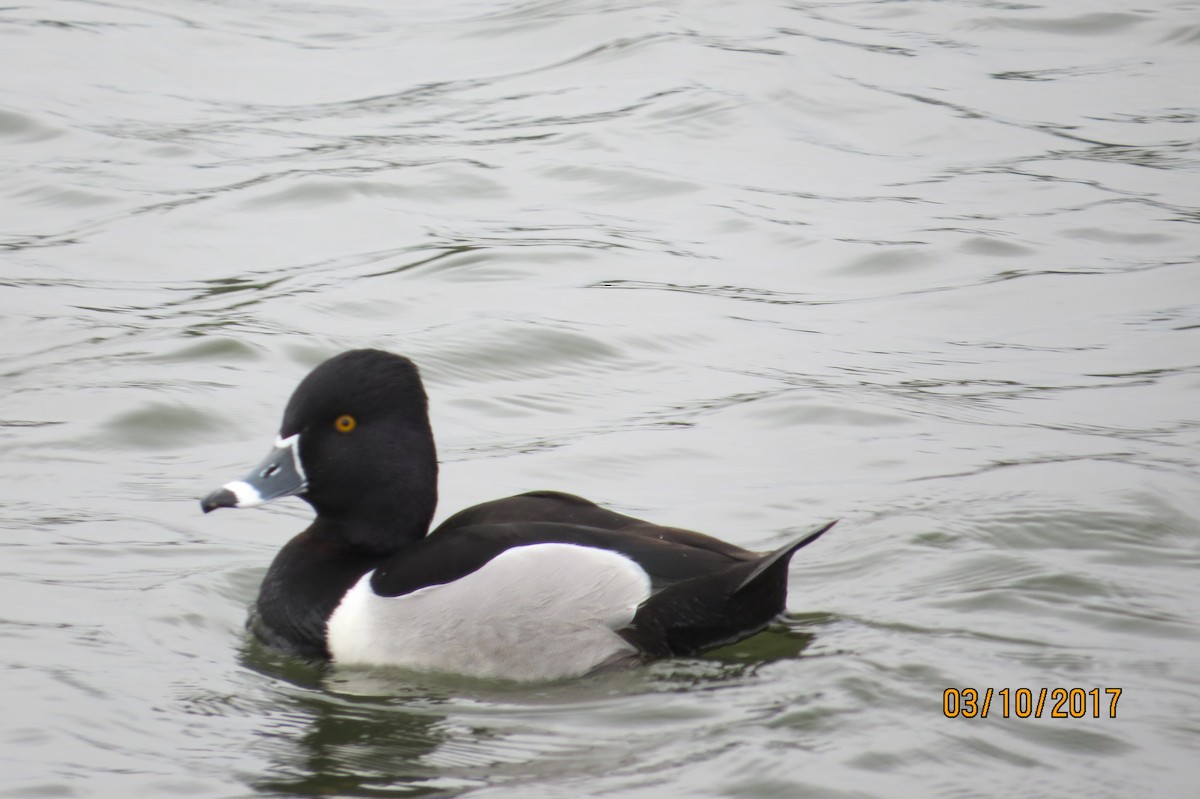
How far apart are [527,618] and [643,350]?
3660 mm

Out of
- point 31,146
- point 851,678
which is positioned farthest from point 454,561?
point 31,146

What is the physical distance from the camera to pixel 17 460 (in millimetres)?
6953

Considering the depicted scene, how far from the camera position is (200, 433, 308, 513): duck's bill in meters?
5.41

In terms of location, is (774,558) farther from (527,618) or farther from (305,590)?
(305,590)

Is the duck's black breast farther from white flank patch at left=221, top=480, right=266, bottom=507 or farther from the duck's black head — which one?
white flank patch at left=221, top=480, right=266, bottom=507

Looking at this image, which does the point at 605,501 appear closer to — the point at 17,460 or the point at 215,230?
→ the point at 17,460

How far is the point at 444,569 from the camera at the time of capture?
5.27 metres

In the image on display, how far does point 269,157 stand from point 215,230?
153 cm

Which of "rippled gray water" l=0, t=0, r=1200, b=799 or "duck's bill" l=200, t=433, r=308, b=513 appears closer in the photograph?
"rippled gray water" l=0, t=0, r=1200, b=799

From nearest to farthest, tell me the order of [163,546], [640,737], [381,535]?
[640,737], [381,535], [163,546]

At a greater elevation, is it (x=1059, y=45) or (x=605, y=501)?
(x=1059, y=45)
